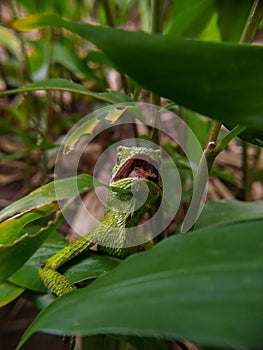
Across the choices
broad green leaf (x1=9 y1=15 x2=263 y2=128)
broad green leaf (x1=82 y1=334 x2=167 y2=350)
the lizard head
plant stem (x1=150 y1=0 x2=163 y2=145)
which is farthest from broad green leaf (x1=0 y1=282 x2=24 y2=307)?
broad green leaf (x1=9 y1=15 x2=263 y2=128)

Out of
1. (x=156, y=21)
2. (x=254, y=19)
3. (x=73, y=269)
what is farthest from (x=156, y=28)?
(x=73, y=269)

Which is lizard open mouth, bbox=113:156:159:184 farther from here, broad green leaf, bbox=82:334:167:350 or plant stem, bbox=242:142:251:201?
plant stem, bbox=242:142:251:201

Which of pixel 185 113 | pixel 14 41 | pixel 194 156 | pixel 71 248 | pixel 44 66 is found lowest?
pixel 71 248

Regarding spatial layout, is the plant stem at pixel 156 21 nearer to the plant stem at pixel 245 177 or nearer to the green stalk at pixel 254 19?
the green stalk at pixel 254 19

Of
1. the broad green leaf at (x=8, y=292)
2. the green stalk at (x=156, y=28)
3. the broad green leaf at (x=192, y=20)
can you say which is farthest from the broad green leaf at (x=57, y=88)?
the broad green leaf at (x=192, y=20)

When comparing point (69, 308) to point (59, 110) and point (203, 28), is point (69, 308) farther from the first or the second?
point (59, 110)

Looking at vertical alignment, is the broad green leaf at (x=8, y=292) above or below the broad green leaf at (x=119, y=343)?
above

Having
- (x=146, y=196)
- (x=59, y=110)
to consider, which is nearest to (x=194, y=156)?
(x=146, y=196)
